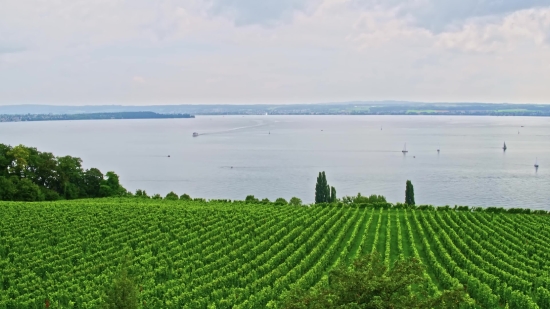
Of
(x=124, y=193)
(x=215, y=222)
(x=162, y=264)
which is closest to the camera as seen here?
(x=162, y=264)

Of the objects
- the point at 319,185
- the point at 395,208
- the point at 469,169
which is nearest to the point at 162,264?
the point at 395,208

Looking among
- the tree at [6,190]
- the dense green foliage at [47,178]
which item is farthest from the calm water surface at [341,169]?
the tree at [6,190]

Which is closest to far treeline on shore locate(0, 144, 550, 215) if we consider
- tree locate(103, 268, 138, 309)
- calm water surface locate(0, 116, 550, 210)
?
calm water surface locate(0, 116, 550, 210)

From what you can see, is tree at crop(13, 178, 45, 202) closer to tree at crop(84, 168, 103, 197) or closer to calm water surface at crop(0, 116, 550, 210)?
tree at crop(84, 168, 103, 197)

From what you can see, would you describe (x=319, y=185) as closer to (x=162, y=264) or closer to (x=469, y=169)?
(x=162, y=264)

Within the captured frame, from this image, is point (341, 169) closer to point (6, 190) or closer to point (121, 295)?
point (6, 190)

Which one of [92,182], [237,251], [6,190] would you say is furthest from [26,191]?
[237,251]

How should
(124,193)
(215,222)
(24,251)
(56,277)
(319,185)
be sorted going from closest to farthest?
(56,277)
(24,251)
(215,222)
(319,185)
(124,193)

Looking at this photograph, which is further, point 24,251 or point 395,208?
point 395,208
